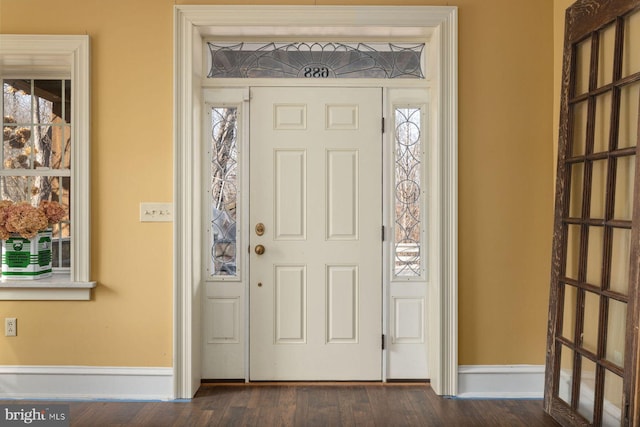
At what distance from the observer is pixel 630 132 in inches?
98.7

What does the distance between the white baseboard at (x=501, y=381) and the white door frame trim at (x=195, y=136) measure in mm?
88

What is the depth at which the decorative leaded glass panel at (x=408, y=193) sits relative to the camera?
345cm

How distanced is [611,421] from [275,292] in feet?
6.58

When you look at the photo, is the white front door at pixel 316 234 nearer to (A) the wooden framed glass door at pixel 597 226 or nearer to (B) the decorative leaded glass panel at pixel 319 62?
(B) the decorative leaded glass panel at pixel 319 62

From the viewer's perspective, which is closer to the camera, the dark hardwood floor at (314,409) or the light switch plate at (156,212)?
the dark hardwood floor at (314,409)

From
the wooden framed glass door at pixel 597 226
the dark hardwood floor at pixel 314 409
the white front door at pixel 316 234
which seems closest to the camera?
the wooden framed glass door at pixel 597 226

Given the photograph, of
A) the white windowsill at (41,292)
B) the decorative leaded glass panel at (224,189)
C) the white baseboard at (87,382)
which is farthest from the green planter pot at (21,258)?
the decorative leaded glass panel at (224,189)

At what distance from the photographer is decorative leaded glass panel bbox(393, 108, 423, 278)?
3.45 meters

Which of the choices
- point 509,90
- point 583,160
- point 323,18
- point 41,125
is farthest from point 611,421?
point 41,125

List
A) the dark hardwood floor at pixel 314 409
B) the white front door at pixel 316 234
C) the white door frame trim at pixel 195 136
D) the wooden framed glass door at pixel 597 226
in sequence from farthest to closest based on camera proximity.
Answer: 1. the white front door at pixel 316 234
2. the white door frame trim at pixel 195 136
3. the dark hardwood floor at pixel 314 409
4. the wooden framed glass door at pixel 597 226

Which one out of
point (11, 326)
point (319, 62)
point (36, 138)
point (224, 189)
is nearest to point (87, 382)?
point (11, 326)

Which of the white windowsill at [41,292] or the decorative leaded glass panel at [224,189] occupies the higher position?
the decorative leaded glass panel at [224,189]

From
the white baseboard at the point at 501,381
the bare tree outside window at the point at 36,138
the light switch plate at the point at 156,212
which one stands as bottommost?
the white baseboard at the point at 501,381

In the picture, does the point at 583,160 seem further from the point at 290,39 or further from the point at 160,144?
the point at 160,144
